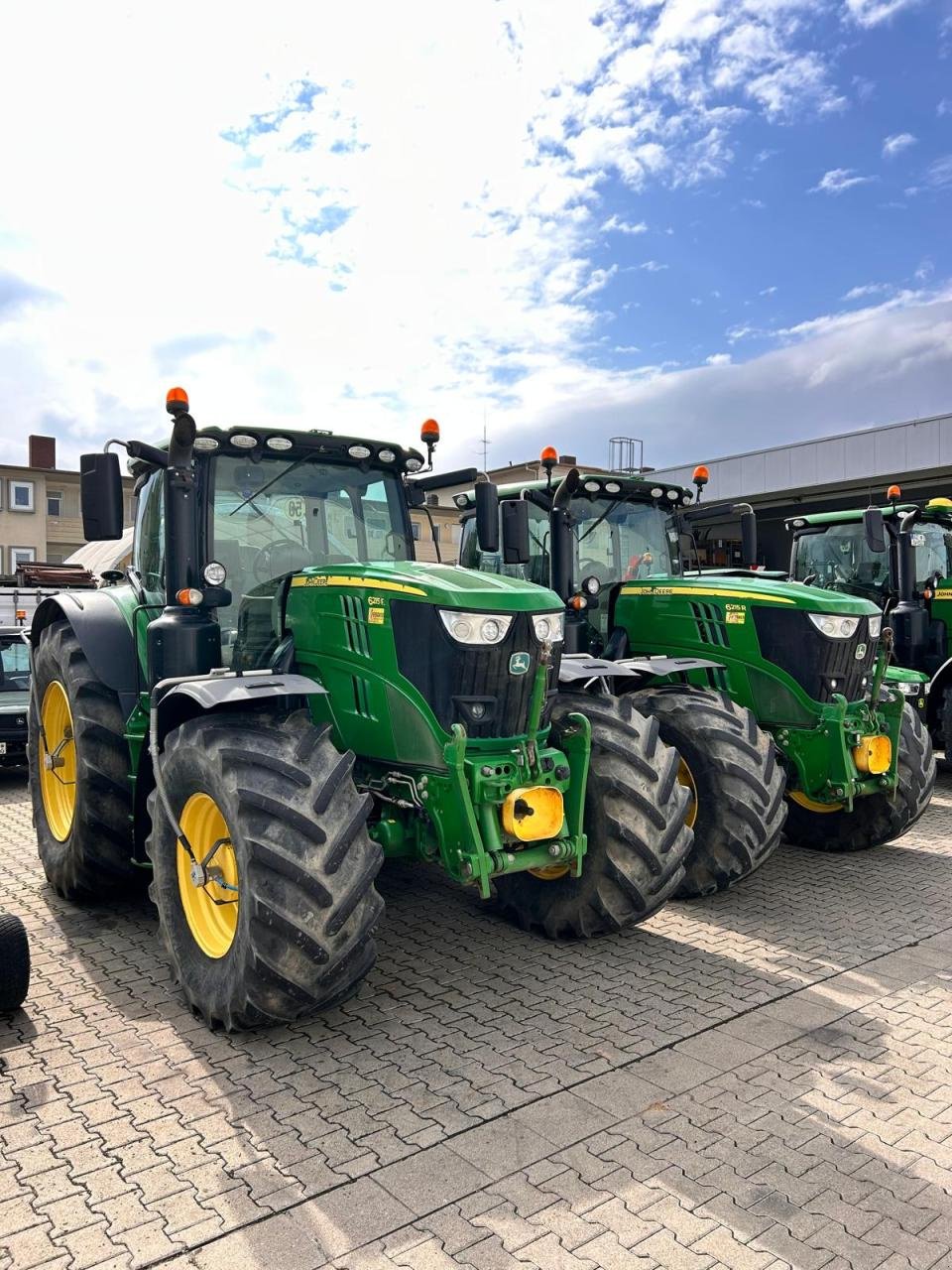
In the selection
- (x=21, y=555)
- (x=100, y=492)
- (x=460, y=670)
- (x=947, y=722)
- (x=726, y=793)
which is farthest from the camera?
(x=21, y=555)

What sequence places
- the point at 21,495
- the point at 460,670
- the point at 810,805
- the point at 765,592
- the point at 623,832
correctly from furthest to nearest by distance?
the point at 21,495
the point at 810,805
the point at 765,592
the point at 623,832
the point at 460,670

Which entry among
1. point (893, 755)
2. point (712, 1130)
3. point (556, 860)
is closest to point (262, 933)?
point (556, 860)

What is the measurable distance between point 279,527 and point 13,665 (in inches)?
273

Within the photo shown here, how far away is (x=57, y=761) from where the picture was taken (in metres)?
5.80

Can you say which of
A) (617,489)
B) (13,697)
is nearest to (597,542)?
(617,489)

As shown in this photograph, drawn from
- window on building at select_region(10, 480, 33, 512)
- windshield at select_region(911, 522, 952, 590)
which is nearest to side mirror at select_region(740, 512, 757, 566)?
windshield at select_region(911, 522, 952, 590)

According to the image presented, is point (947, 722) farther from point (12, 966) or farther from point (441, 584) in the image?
point (12, 966)

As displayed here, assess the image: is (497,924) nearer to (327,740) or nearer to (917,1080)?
(327,740)

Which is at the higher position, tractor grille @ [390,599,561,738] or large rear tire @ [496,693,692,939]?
tractor grille @ [390,599,561,738]

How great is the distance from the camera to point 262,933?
350 centimetres

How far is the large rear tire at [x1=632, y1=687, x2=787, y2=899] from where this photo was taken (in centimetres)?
547

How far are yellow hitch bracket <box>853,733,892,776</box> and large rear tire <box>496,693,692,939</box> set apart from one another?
1.96 meters

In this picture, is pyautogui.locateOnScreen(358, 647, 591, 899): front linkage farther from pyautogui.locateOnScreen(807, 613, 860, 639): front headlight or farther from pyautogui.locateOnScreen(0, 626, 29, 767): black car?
pyautogui.locateOnScreen(0, 626, 29, 767): black car

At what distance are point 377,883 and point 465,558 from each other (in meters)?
3.16
